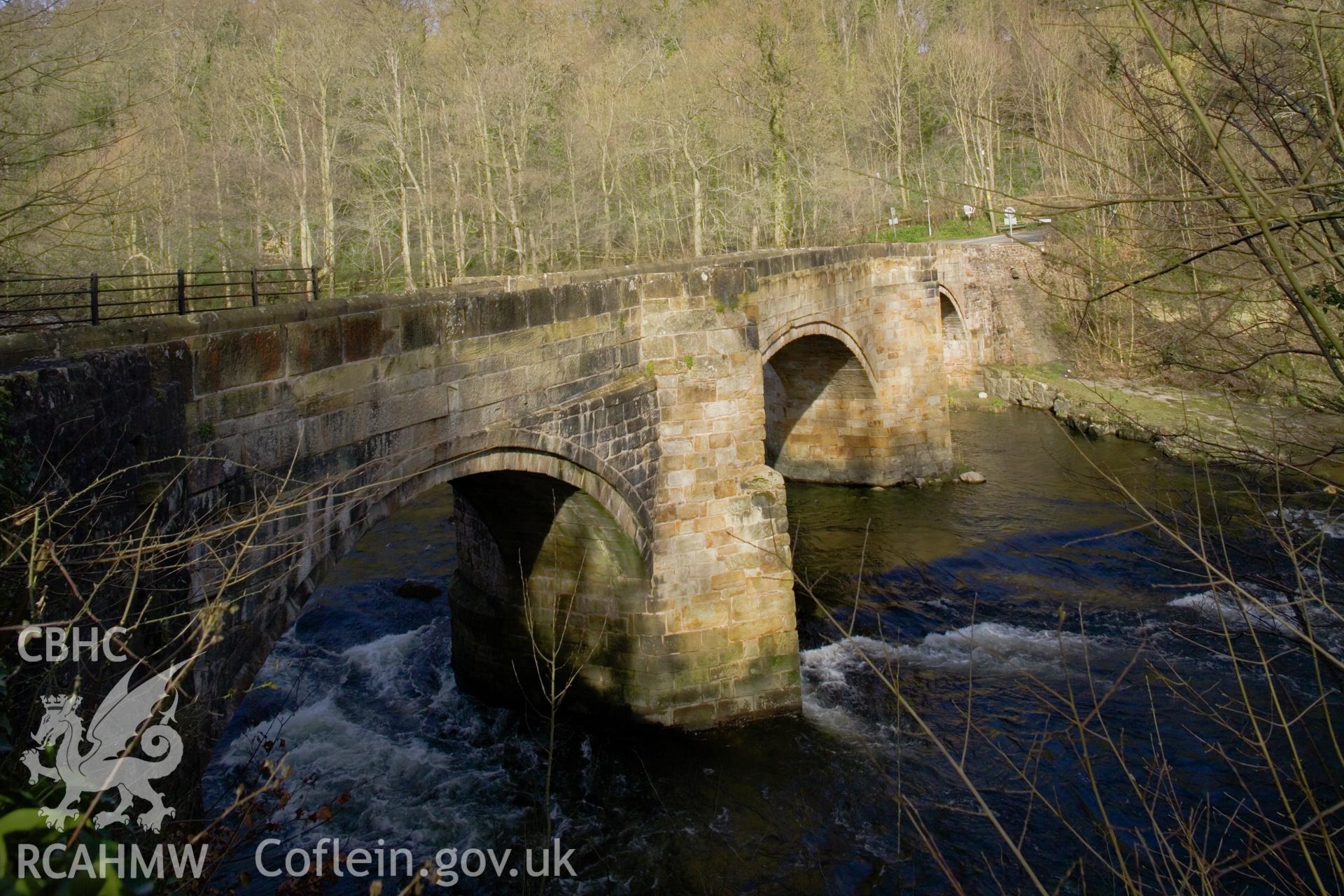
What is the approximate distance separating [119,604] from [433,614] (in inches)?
354

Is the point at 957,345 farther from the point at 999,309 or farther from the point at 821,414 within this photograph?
the point at 821,414

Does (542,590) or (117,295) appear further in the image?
(117,295)

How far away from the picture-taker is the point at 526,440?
875 cm

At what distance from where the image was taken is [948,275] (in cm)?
2702

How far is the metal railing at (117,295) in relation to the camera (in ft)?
30.0

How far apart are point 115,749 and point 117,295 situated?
51.1 ft

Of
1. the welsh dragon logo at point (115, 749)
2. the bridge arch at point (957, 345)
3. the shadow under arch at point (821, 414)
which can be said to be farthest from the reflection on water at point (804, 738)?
the bridge arch at point (957, 345)

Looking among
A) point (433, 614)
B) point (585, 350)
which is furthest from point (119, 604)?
point (433, 614)

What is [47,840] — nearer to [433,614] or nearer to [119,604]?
[119,604]

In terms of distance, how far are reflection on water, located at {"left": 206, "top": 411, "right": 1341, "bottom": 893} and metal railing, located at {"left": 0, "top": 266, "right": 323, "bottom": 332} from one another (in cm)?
390

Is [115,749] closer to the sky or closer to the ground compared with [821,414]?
closer to the ground

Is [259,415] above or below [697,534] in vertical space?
above

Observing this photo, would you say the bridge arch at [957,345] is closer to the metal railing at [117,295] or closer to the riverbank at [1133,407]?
the riverbank at [1133,407]

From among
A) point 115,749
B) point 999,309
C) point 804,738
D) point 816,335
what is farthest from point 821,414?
point 115,749
